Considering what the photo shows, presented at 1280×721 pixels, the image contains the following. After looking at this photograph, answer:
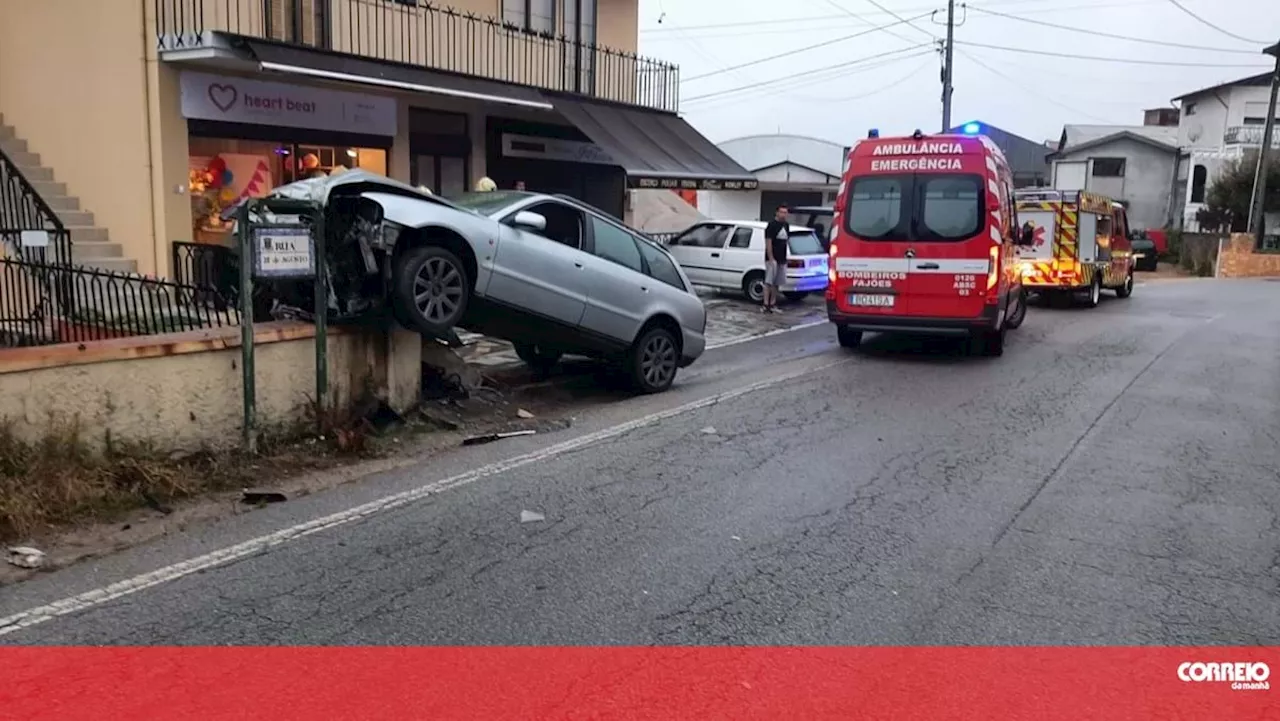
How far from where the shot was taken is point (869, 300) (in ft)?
42.3

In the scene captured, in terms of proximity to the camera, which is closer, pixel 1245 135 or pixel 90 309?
pixel 90 309

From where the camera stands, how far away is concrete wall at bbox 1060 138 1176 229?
188 ft

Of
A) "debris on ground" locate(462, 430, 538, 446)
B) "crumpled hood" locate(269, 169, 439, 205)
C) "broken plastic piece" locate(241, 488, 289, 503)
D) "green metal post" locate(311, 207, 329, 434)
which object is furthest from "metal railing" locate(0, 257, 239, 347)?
"debris on ground" locate(462, 430, 538, 446)

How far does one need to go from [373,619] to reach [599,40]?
58.8ft

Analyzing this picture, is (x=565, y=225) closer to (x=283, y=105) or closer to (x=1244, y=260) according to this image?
(x=283, y=105)

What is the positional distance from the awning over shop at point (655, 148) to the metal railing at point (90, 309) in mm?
9740

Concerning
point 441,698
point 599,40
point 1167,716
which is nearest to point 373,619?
point 441,698

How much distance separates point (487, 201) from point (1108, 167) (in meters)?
57.6

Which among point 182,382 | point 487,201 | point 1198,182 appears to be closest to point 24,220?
point 487,201

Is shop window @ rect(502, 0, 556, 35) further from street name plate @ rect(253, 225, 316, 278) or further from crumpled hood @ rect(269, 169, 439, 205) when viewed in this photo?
street name plate @ rect(253, 225, 316, 278)

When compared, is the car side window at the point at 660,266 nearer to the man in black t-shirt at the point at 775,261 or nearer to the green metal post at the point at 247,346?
the green metal post at the point at 247,346

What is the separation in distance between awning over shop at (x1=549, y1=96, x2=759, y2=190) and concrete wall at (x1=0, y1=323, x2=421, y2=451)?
992 cm

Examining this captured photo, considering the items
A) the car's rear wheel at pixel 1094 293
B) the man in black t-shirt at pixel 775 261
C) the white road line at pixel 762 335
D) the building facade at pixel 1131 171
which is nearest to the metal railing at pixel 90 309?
the white road line at pixel 762 335

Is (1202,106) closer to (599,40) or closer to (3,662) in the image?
(599,40)
